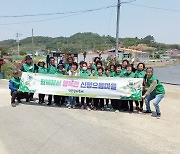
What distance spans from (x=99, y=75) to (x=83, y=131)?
3.29 m

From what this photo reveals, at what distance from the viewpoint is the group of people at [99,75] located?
923cm

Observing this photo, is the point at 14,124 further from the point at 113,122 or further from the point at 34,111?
the point at 113,122

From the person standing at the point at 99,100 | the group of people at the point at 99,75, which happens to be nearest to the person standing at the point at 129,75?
the group of people at the point at 99,75

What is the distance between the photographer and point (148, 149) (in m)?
5.87

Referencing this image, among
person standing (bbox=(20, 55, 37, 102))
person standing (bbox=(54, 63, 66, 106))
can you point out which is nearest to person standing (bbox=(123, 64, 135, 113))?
person standing (bbox=(54, 63, 66, 106))

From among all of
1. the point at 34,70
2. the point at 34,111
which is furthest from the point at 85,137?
the point at 34,70

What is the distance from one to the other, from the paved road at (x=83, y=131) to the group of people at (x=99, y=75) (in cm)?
62

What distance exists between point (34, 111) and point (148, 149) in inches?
183

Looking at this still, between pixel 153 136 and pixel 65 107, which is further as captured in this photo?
pixel 65 107

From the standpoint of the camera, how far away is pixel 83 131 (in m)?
7.09

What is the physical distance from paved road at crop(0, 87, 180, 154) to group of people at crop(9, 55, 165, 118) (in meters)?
0.62

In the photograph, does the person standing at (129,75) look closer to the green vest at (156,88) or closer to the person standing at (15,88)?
the green vest at (156,88)

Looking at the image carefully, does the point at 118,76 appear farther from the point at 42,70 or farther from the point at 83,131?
the point at 83,131

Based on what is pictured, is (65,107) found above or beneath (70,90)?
beneath
